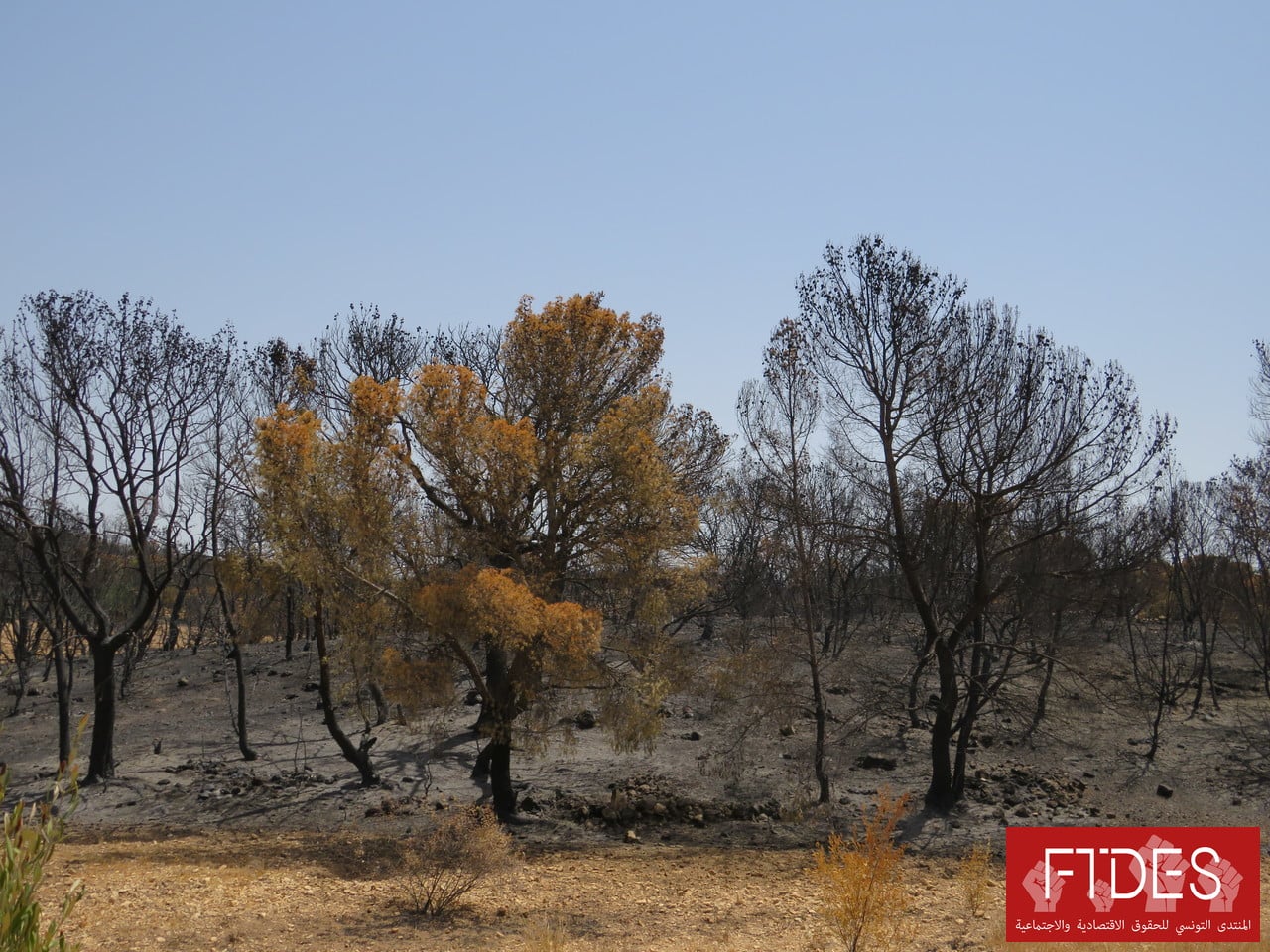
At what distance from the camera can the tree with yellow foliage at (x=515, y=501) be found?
16.3 metres

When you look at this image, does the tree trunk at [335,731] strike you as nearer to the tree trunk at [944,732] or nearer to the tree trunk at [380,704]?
the tree trunk at [380,704]

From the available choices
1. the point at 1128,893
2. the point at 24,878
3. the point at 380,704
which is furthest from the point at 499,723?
the point at 24,878

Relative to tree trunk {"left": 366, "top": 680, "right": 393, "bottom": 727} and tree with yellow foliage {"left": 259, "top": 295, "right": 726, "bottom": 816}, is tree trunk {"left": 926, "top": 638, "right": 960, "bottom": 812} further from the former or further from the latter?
tree trunk {"left": 366, "top": 680, "right": 393, "bottom": 727}

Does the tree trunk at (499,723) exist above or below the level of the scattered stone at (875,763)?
above

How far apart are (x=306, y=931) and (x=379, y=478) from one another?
25.5 feet

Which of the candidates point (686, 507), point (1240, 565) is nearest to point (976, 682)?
point (686, 507)

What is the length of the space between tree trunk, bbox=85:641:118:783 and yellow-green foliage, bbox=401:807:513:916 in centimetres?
1177

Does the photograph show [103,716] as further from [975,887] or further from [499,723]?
[975,887]

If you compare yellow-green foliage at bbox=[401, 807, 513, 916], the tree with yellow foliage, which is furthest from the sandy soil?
the tree with yellow foliage

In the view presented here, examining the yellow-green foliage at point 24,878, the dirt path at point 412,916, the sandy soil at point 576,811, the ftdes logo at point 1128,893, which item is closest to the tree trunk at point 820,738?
the sandy soil at point 576,811

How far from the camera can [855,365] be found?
19562 mm

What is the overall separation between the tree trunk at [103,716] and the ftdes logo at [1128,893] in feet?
58.4

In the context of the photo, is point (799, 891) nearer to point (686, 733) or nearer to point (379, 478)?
point (379, 478)

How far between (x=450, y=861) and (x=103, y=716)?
12632mm
